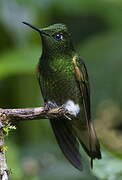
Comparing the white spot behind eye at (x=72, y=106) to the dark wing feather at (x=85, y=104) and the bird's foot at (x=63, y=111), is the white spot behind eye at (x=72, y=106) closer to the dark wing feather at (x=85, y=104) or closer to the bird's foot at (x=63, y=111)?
the dark wing feather at (x=85, y=104)

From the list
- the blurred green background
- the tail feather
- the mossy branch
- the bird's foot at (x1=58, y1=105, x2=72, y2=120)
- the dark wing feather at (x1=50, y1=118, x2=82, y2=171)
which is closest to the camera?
the mossy branch

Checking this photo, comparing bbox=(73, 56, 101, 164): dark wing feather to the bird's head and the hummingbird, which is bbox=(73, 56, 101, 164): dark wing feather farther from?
the bird's head

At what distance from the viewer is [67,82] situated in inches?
176

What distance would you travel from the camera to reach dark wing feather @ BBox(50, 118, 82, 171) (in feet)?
13.4

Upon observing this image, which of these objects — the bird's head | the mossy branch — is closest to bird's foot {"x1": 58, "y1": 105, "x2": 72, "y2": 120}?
the mossy branch

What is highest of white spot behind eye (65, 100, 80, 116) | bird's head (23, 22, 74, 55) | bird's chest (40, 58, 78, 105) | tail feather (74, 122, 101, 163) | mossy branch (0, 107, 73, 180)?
bird's head (23, 22, 74, 55)

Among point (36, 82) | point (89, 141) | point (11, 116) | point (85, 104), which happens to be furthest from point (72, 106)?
point (36, 82)

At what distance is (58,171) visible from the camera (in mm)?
5273

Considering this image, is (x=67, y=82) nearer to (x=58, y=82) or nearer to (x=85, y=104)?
(x=58, y=82)

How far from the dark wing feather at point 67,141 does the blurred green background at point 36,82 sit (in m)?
0.85

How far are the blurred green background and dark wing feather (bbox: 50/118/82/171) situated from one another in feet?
2.78

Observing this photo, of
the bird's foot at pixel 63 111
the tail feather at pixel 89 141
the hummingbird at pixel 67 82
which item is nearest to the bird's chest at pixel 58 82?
the hummingbird at pixel 67 82

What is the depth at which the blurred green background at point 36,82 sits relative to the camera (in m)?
5.27

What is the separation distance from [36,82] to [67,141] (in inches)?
70.6
